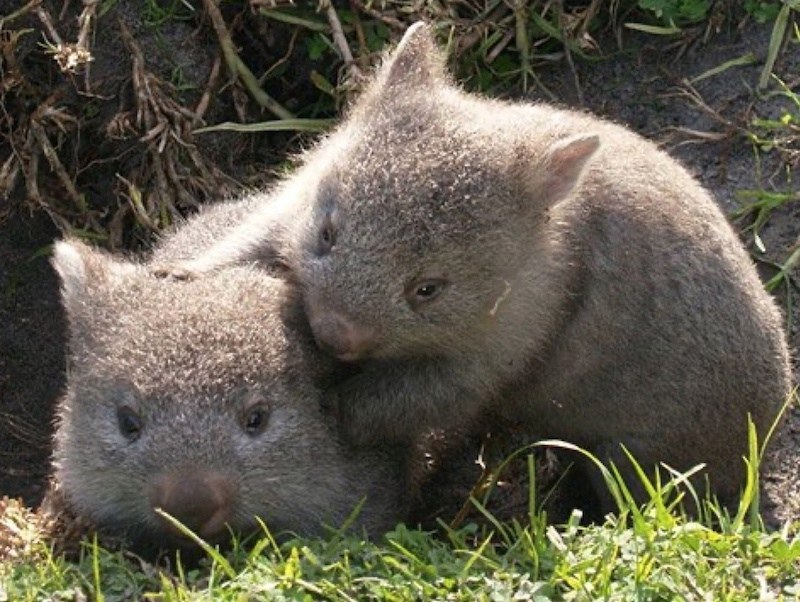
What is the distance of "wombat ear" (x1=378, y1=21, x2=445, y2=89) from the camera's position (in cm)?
590

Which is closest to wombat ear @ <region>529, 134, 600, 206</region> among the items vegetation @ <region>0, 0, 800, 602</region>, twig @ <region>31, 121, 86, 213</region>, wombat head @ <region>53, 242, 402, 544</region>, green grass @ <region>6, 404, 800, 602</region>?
wombat head @ <region>53, 242, 402, 544</region>

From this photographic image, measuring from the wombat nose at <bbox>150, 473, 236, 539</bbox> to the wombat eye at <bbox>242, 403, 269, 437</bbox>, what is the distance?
0.21 m

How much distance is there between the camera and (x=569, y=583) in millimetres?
4625

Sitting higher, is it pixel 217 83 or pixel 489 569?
pixel 217 83

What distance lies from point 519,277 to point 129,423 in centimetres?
145

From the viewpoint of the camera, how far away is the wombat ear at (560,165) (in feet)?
18.0

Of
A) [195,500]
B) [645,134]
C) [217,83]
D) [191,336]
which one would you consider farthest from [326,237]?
[645,134]

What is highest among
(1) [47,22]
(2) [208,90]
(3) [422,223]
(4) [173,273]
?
(1) [47,22]

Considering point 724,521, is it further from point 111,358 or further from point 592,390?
point 111,358

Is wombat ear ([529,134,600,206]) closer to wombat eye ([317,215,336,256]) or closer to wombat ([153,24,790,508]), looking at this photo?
wombat ([153,24,790,508])

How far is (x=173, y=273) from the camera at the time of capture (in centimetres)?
566

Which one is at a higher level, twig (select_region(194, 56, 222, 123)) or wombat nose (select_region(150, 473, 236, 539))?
twig (select_region(194, 56, 222, 123))

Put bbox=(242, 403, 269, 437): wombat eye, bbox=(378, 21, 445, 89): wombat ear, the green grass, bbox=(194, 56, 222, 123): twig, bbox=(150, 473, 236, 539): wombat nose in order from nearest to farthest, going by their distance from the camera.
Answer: the green grass
bbox=(150, 473, 236, 539): wombat nose
bbox=(242, 403, 269, 437): wombat eye
bbox=(378, 21, 445, 89): wombat ear
bbox=(194, 56, 222, 123): twig

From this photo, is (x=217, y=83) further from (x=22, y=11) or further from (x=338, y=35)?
(x=22, y=11)
